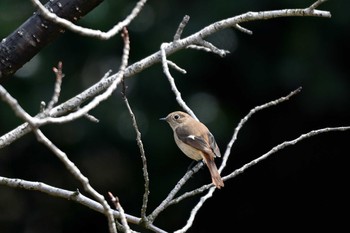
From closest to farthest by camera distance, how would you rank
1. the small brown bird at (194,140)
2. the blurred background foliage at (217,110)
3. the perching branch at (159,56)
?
the perching branch at (159,56) → the small brown bird at (194,140) → the blurred background foliage at (217,110)

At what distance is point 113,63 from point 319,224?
7.79 ft

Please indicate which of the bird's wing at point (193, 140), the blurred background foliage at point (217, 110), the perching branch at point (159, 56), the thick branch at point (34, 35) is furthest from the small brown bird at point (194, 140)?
the thick branch at point (34, 35)

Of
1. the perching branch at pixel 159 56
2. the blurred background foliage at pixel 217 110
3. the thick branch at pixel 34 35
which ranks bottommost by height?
Answer: the blurred background foliage at pixel 217 110

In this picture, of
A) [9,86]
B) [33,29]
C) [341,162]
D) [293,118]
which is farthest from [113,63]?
[33,29]

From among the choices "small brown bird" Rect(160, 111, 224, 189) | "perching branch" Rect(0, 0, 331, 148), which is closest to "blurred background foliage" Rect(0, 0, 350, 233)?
"small brown bird" Rect(160, 111, 224, 189)

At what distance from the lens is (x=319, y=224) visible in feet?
26.9

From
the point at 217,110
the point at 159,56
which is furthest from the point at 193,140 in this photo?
the point at 217,110

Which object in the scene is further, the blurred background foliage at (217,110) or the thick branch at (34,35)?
the blurred background foliage at (217,110)

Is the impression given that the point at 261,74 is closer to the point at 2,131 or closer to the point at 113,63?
the point at 113,63

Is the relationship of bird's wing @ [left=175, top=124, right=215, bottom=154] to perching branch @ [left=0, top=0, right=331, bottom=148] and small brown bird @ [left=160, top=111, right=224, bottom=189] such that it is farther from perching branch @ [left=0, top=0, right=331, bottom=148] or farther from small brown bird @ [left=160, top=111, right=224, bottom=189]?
perching branch @ [left=0, top=0, right=331, bottom=148]

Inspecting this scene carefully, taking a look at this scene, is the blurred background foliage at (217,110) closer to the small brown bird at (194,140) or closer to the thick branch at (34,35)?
the small brown bird at (194,140)

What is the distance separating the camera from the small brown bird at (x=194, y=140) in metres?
4.89

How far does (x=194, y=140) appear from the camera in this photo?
17.2 feet

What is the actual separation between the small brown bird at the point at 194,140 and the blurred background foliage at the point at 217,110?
1.34m
